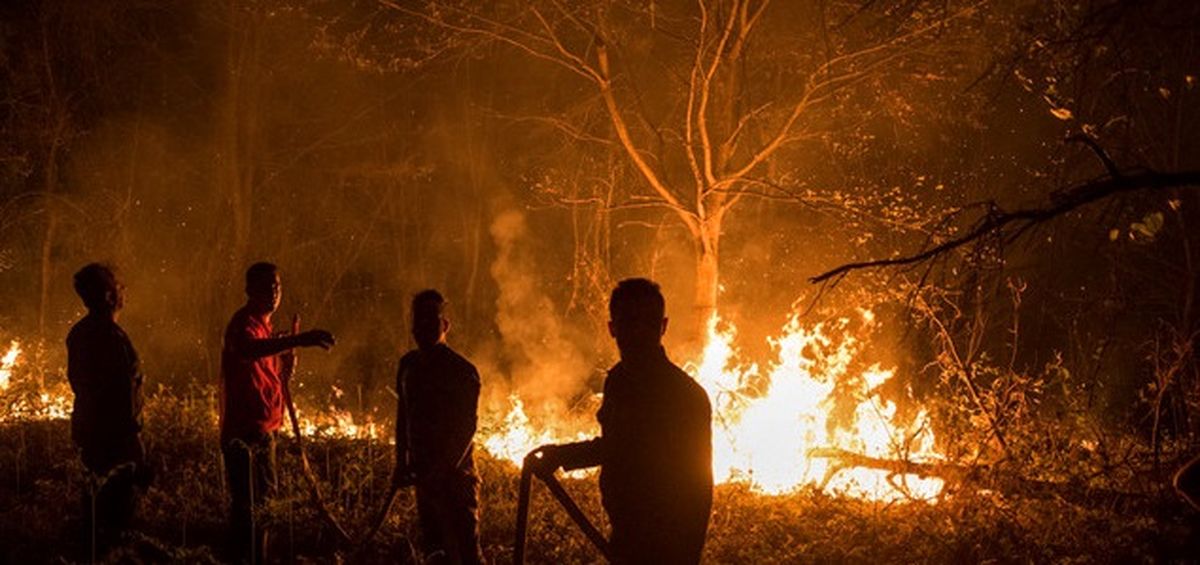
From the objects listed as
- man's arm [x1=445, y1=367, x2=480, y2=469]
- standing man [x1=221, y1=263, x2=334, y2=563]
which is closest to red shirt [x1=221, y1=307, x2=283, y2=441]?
standing man [x1=221, y1=263, x2=334, y2=563]

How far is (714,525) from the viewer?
8.20 meters

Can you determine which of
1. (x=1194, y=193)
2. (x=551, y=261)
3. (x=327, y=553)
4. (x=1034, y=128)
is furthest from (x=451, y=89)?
(x=327, y=553)

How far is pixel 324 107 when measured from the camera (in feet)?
75.3

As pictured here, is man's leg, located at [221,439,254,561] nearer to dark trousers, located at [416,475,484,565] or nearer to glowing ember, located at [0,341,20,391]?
dark trousers, located at [416,475,484,565]

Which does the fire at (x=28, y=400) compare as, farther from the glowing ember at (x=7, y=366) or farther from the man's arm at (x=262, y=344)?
the man's arm at (x=262, y=344)

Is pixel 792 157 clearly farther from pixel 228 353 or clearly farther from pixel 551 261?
pixel 228 353

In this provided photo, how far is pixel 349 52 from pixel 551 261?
9565mm

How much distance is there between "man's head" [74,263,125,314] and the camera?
6.51 metres

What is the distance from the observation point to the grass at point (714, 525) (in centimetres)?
711

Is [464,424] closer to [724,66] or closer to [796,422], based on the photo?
[796,422]

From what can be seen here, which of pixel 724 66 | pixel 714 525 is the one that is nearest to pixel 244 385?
pixel 714 525

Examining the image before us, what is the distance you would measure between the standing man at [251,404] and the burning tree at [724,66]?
6.23 meters

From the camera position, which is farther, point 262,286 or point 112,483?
point 262,286

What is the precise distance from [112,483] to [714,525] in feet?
14.5
